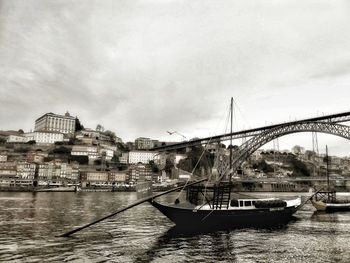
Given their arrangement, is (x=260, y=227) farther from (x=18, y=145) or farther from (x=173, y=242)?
(x=18, y=145)

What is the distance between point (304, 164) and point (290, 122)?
4816 inches

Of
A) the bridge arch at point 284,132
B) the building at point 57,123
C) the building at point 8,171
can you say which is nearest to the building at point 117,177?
the building at point 8,171

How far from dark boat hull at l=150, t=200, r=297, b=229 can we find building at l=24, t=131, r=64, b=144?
14165cm

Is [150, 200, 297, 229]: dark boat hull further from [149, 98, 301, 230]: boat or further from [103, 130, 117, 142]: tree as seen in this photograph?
[103, 130, 117, 142]: tree

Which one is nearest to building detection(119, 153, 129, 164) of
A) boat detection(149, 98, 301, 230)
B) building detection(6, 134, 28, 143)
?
building detection(6, 134, 28, 143)

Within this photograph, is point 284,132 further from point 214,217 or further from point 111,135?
point 111,135

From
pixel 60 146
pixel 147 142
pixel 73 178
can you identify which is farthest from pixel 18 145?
pixel 147 142

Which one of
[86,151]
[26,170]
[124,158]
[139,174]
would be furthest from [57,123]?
[139,174]

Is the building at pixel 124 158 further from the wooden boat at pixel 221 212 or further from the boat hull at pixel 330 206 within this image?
the wooden boat at pixel 221 212

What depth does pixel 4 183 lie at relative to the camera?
95.5 meters

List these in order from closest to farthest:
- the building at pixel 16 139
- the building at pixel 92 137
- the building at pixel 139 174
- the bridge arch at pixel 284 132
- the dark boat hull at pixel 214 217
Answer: the dark boat hull at pixel 214 217, the bridge arch at pixel 284 132, the building at pixel 139 174, the building at pixel 16 139, the building at pixel 92 137

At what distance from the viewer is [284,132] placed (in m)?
59.5

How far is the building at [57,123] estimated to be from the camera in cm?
16188

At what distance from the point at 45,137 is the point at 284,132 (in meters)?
124
